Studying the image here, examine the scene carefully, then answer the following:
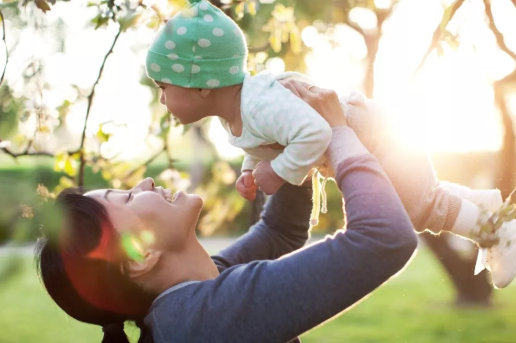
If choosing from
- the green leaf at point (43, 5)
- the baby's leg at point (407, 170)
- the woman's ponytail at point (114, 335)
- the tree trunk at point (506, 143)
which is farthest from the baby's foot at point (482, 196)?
the tree trunk at point (506, 143)

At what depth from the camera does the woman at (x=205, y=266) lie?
1.24 meters

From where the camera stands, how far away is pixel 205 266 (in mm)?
1641

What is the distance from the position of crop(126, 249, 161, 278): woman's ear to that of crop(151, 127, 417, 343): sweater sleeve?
0.20m

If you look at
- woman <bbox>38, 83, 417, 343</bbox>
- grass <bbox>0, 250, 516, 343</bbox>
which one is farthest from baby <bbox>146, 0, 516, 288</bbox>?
grass <bbox>0, 250, 516, 343</bbox>

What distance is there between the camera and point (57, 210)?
83 cm

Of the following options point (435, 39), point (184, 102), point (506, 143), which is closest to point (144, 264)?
point (184, 102)

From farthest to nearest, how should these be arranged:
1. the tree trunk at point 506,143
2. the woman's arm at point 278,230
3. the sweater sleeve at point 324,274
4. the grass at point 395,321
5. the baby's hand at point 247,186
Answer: the grass at point 395,321 < the tree trunk at point 506,143 < the woman's arm at point 278,230 < the baby's hand at point 247,186 < the sweater sleeve at point 324,274

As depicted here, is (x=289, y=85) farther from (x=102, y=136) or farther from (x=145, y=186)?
(x=102, y=136)

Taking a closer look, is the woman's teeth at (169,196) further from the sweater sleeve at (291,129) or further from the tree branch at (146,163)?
the tree branch at (146,163)

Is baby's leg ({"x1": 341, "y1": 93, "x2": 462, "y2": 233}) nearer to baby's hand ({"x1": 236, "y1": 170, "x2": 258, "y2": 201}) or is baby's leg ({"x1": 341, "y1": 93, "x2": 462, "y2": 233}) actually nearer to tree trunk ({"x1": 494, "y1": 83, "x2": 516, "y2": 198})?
baby's hand ({"x1": 236, "y1": 170, "x2": 258, "y2": 201})

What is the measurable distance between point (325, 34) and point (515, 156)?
5.48ft

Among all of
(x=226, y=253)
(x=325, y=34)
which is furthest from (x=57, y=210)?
(x=325, y=34)

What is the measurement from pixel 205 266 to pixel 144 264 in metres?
0.16

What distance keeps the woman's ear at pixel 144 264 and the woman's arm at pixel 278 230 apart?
366 mm
